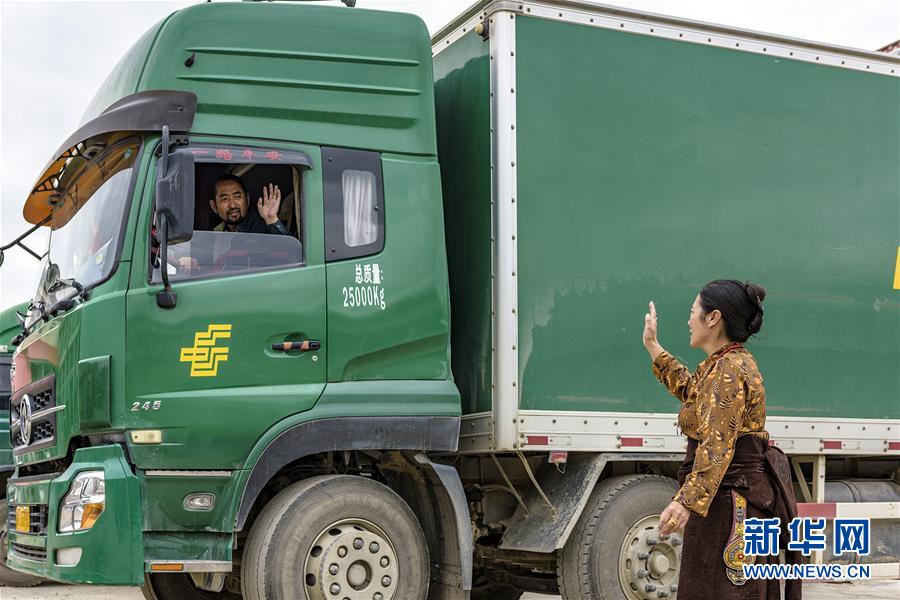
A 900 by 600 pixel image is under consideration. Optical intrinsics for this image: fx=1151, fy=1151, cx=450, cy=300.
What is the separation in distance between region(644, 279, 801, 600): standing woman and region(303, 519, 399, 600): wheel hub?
1.99 meters

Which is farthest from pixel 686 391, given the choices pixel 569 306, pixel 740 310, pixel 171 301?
pixel 171 301

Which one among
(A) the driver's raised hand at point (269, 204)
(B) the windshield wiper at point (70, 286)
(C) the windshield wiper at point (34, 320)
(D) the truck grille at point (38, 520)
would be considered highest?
(A) the driver's raised hand at point (269, 204)

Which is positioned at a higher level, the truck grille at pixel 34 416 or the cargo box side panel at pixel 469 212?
the cargo box side panel at pixel 469 212

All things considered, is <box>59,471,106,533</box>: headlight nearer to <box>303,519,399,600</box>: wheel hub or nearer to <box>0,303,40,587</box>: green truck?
<box>303,519,399,600</box>: wheel hub

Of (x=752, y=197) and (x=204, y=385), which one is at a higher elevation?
(x=752, y=197)

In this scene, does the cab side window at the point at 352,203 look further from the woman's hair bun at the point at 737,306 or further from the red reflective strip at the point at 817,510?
the red reflective strip at the point at 817,510

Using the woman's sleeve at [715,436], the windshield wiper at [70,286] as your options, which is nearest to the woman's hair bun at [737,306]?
the woman's sleeve at [715,436]

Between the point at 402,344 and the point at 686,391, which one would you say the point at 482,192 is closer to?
the point at 402,344

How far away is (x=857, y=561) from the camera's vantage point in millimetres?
7961

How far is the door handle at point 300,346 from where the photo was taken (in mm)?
6262

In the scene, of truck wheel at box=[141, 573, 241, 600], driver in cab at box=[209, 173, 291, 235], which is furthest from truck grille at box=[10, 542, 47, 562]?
driver in cab at box=[209, 173, 291, 235]

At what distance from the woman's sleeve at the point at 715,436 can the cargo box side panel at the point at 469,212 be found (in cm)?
224

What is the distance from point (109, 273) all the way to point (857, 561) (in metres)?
5.35

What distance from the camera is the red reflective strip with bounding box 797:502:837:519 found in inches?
307
